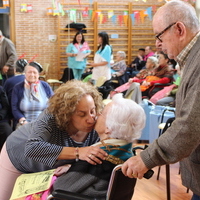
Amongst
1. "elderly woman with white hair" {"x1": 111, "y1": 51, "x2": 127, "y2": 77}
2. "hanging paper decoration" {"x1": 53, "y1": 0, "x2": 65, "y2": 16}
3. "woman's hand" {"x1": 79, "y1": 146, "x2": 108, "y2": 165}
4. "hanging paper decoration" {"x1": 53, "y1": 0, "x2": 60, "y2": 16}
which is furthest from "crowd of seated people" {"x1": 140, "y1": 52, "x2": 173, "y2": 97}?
"hanging paper decoration" {"x1": 53, "y1": 0, "x2": 60, "y2": 16}

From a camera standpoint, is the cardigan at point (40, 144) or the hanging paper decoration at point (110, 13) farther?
the hanging paper decoration at point (110, 13)

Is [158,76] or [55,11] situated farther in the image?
[55,11]

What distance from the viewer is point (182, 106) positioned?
1.33 m

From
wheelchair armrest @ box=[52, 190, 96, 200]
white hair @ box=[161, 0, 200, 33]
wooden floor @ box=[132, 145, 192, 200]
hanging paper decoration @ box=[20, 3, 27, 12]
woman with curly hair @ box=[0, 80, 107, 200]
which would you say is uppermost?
hanging paper decoration @ box=[20, 3, 27, 12]

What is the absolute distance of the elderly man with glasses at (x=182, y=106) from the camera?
1.29m

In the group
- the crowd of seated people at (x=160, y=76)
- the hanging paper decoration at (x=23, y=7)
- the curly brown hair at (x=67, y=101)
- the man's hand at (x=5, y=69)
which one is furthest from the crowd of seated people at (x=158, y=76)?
the hanging paper decoration at (x=23, y=7)

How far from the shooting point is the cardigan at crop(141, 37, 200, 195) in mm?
1279

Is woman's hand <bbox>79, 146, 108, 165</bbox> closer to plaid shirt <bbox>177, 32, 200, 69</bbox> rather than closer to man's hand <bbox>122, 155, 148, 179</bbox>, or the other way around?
man's hand <bbox>122, 155, 148, 179</bbox>

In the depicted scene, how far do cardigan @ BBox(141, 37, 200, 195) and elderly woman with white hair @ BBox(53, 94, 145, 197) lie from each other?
0.29 metres

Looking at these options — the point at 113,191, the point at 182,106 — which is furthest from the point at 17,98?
the point at 182,106

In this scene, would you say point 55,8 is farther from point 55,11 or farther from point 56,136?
point 56,136

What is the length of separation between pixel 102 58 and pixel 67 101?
17.5ft

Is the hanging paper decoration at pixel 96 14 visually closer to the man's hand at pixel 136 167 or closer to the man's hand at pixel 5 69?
the man's hand at pixel 5 69

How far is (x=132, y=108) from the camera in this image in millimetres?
1691
